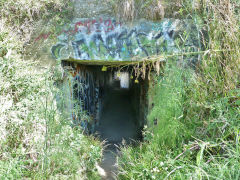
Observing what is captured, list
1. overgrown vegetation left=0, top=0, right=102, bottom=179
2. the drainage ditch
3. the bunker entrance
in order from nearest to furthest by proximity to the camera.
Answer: overgrown vegetation left=0, top=0, right=102, bottom=179, the drainage ditch, the bunker entrance

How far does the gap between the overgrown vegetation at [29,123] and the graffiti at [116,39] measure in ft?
2.05

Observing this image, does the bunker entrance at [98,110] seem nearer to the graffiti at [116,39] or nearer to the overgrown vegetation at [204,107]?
the graffiti at [116,39]

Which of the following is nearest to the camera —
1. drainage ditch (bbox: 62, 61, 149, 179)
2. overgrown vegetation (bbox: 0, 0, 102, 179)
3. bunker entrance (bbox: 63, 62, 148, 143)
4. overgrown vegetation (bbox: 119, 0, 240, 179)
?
overgrown vegetation (bbox: 119, 0, 240, 179)

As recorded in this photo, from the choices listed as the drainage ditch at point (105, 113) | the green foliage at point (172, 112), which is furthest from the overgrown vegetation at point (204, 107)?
the drainage ditch at point (105, 113)

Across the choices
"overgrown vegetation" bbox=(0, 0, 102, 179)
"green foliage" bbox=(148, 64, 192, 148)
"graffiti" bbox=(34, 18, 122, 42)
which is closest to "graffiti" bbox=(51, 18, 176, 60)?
"graffiti" bbox=(34, 18, 122, 42)

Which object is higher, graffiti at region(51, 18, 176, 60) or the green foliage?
graffiti at region(51, 18, 176, 60)

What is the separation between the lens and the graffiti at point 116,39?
Result: 383 centimetres

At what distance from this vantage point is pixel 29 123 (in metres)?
2.89

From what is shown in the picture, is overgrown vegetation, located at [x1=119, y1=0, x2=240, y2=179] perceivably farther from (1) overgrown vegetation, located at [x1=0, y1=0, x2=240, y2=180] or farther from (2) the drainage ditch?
(2) the drainage ditch

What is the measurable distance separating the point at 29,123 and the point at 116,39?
213cm

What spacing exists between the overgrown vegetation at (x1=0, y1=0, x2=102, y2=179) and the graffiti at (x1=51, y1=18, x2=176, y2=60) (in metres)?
0.63

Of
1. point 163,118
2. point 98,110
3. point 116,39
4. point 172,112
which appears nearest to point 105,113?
point 98,110

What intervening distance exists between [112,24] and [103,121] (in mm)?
4313

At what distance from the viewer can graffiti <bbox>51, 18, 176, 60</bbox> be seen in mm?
3826
